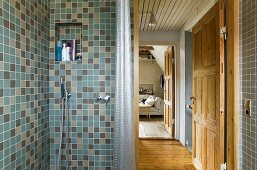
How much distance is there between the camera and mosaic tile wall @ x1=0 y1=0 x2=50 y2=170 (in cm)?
141

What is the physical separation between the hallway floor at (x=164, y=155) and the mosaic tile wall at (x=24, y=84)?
1860mm

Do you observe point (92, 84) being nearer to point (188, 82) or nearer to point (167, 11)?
point (167, 11)

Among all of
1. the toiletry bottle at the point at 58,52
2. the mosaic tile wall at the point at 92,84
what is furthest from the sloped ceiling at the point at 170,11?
the toiletry bottle at the point at 58,52

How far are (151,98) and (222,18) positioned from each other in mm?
5942

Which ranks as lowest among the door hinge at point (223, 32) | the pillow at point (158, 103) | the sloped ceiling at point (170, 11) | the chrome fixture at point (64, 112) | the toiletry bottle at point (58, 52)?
the pillow at point (158, 103)

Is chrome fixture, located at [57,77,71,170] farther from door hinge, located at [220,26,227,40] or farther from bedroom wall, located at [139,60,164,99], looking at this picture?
bedroom wall, located at [139,60,164,99]

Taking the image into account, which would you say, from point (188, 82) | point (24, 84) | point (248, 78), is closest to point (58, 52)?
point (24, 84)

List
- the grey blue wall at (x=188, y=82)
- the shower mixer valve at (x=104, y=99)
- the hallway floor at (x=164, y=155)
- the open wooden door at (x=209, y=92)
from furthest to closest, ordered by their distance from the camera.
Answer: the grey blue wall at (x=188, y=82) < the hallway floor at (x=164, y=155) < the open wooden door at (x=209, y=92) < the shower mixer valve at (x=104, y=99)

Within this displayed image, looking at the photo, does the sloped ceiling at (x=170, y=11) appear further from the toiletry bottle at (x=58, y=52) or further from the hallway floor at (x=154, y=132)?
the hallway floor at (x=154, y=132)

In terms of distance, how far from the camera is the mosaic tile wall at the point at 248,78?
5.62 ft

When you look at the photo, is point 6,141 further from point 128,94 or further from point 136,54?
point 136,54

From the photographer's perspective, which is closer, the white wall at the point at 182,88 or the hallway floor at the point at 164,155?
the hallway floor at the point at 164,155

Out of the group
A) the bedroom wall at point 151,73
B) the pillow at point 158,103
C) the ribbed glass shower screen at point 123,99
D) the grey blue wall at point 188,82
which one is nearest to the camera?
the ribbed glass shower screen at point 123,99

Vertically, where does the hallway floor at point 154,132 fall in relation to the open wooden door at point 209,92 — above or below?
below
